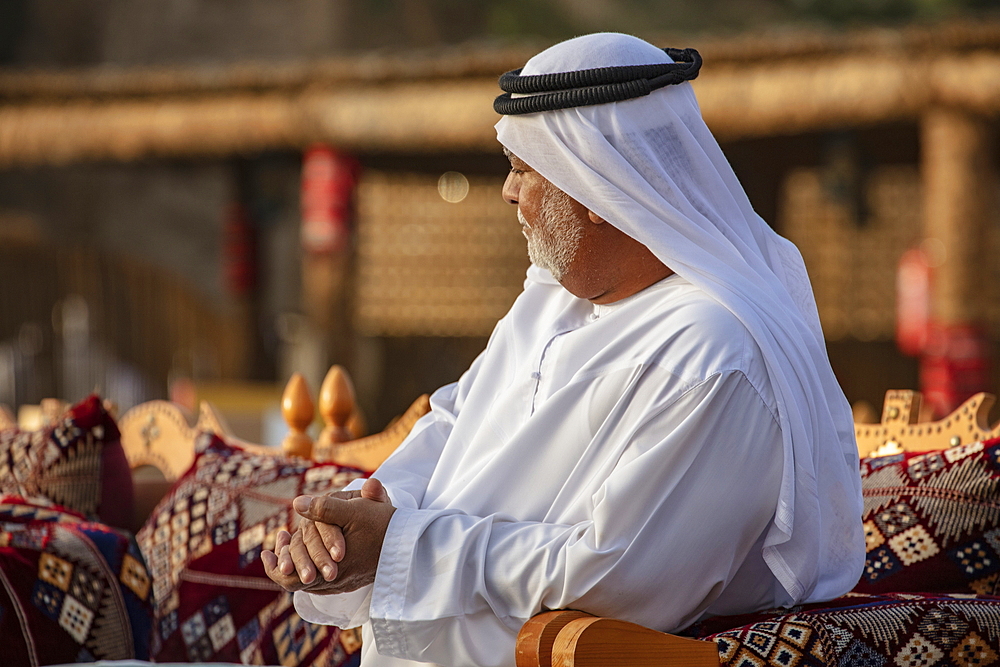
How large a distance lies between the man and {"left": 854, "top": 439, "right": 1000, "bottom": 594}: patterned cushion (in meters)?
0.30

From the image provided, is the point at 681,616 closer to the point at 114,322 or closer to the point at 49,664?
the point at 49,664

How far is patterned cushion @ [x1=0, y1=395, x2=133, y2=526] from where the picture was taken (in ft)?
9.29

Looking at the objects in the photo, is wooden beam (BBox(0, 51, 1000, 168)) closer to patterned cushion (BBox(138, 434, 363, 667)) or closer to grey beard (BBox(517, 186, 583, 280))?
Answer: patterned cushion (BBox(138, 434, 363, 667))

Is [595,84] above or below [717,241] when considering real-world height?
above

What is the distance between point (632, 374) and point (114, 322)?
30.1 ft

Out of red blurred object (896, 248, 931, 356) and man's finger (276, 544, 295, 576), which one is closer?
man's finger (276, 544, 295, 576)

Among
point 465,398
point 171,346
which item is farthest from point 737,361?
point 171,346

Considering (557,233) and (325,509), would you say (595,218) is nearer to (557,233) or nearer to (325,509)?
(557,233)

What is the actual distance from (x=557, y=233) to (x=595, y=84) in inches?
10.3

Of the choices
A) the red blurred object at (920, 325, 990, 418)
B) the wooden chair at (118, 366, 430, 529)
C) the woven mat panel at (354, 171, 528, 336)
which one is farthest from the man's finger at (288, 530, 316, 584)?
the woven mat panel at (354, 171, 528, 336)

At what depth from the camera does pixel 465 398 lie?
224 centimetres

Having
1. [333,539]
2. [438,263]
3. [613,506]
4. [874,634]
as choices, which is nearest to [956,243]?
[874,634]

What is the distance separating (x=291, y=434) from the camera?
124 inches

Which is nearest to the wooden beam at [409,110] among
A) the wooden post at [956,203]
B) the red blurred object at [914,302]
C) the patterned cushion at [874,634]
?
the wooden post at [956,203]
